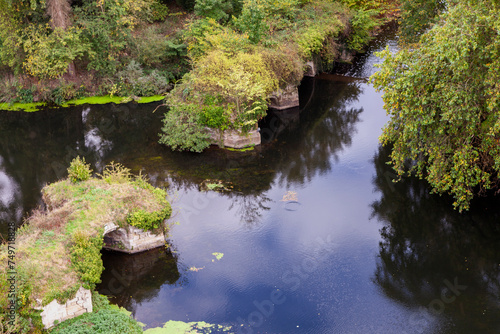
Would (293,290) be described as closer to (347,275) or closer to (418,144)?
(347,275)

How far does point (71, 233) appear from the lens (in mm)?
16781

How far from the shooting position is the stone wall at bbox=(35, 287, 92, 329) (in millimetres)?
14336

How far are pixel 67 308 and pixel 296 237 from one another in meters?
9.34

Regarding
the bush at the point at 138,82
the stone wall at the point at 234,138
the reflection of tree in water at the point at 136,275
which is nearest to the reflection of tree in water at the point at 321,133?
the stone wall at the point at 234,138

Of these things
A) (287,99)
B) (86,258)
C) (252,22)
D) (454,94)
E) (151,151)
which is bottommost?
(86,258)

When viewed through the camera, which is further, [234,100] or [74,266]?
[234,100]

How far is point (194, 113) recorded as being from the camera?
2706 cm

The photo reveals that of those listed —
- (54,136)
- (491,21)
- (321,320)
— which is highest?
(491,21)

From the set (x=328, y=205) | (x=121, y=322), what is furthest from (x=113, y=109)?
(x=121, y=322)

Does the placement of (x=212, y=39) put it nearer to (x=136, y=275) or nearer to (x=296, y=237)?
(x=296, y=237)

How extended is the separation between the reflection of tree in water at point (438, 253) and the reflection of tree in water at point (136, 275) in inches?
323

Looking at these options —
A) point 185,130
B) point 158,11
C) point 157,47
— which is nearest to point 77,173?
point 185,130

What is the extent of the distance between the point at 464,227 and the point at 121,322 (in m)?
14.7

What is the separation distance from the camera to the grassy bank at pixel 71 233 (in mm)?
14266
